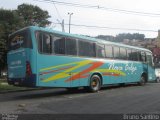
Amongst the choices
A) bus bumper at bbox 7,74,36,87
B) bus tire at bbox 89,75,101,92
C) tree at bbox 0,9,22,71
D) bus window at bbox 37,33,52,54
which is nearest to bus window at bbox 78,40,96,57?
bus tire at bbox 89,75,101,92

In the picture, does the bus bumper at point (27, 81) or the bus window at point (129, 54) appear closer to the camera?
the bus bumper at point (27, 81)

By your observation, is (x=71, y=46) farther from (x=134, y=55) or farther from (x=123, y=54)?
(x=134, y=55)

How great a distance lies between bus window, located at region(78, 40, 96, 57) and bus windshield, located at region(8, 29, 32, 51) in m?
3.43

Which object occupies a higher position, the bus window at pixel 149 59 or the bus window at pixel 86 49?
the bus window at pixel 86 49

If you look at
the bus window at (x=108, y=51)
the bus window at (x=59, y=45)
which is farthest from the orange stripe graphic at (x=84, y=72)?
the bus window at (x=59, y=45)

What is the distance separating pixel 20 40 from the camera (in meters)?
15.8

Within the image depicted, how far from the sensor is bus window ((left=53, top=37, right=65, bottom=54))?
1605 centimetres

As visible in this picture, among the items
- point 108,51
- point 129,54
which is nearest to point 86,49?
point 108,51

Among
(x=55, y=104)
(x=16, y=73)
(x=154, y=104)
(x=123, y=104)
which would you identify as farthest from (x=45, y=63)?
(x=154, y=104)

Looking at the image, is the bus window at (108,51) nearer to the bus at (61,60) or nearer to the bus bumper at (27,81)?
the bus at (61,60)

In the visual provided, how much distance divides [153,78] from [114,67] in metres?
7.15

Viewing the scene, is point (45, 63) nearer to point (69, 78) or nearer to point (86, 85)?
point (69, 78)

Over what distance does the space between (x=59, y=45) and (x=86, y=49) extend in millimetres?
2446

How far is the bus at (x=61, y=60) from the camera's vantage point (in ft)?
49.4
